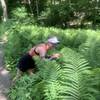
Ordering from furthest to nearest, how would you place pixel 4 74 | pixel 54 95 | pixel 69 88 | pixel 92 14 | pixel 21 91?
pixel 92 14 → pixel 4 74 → pixel 21 91 → pixel 54 95 → pixel 69 88

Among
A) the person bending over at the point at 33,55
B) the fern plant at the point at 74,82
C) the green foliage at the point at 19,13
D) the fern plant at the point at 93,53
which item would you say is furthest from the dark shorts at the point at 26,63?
the green foliage at the point at 19,13

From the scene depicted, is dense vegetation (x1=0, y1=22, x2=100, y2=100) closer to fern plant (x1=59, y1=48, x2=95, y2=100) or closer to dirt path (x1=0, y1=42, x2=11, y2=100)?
fern plant (x1=59, y1=48, x2=95, y2=100)

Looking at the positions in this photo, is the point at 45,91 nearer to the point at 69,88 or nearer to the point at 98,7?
the point at 69,88

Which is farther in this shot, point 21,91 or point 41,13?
point 41,13

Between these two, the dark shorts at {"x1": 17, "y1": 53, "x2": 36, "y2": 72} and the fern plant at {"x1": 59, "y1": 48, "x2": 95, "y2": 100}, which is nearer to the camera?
the fern plant at {"x1": 59, "y1": 48, "x2": 95, "y2": 100}

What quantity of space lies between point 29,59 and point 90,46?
1.71 metres

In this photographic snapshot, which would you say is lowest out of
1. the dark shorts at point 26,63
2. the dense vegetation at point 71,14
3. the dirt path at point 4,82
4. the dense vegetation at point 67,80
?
the dense vegetation at point 71,14

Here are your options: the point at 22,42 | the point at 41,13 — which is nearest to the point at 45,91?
the point at 22,42

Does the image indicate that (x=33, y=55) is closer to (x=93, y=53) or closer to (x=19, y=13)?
(x=93, y=53)

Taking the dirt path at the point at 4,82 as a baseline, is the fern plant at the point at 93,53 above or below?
above

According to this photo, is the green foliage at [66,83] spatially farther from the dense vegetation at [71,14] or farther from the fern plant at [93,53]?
the dense vegetation at [71,14]

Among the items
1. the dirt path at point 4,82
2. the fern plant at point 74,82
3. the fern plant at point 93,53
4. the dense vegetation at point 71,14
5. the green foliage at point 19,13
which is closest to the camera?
the fern plant at point 74,82

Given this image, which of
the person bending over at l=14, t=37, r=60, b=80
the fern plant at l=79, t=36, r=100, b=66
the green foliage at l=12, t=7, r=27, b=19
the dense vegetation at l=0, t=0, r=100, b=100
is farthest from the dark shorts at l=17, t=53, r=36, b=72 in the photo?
the green foliage at l=12, t=7, r=27, b=19

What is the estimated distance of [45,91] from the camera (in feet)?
20.4
